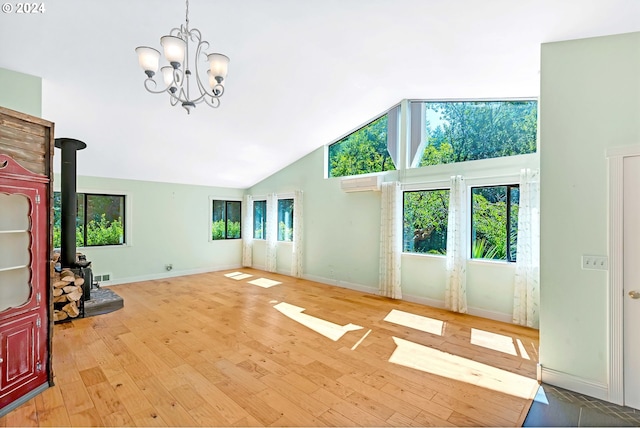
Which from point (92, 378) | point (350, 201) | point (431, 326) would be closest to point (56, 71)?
point (92, 378)

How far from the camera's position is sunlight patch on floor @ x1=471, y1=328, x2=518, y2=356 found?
3419 millimetres

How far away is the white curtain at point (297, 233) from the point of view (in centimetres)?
721

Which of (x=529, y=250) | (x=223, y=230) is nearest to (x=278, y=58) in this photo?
(x=529, y=250)

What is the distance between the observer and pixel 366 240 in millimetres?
6062

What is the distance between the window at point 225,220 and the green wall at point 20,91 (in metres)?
4.94

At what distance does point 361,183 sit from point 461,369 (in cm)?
355

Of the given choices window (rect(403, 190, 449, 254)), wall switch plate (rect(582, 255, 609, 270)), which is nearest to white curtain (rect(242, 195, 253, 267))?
window (rect(403, 190, 449, 254))

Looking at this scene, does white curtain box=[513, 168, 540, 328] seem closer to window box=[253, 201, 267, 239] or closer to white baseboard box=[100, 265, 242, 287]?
window box=[253, 201, 267, 239]

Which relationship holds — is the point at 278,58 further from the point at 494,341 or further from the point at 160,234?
the point at 160,234

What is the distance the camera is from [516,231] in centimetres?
438

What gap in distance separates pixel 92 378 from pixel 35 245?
128cm

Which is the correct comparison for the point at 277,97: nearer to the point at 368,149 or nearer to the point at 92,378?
the point at 368,149

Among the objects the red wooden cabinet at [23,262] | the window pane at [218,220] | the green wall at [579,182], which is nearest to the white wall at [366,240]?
the window pane at [218,220]

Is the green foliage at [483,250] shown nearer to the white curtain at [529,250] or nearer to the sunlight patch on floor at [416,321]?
the white curtain at [529,250]
